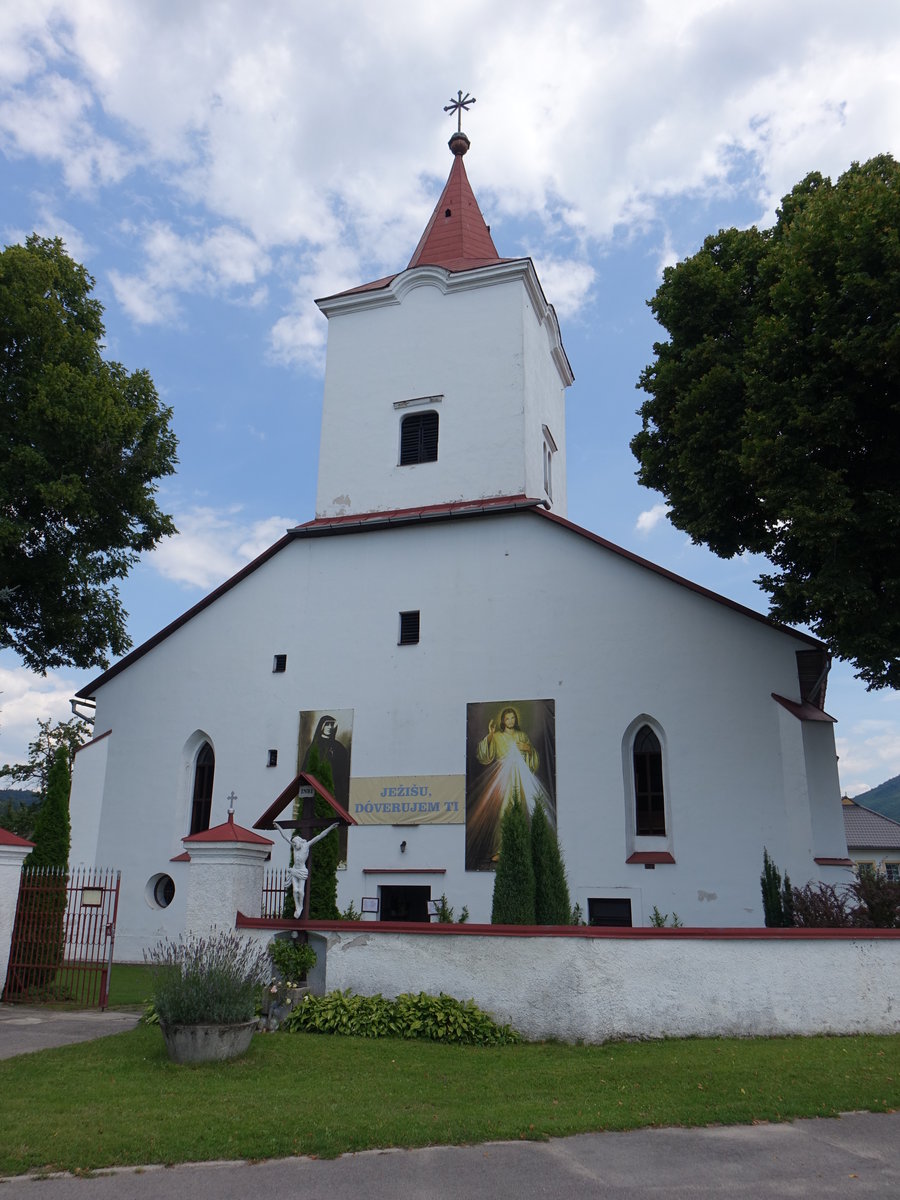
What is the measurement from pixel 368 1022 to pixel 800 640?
10.3 m

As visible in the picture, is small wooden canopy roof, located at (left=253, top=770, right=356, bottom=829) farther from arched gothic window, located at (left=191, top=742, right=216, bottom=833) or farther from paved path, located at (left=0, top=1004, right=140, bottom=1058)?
arched gothic window, located at (left=191, top=742, right=216, bottom=833)

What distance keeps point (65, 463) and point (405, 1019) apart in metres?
14.2

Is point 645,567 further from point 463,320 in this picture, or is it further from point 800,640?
point 463,320

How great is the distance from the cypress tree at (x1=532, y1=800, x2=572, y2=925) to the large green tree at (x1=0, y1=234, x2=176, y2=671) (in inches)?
458

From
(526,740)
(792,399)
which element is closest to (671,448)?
(792,399)

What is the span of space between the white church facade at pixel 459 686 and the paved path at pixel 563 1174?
9.53 meters

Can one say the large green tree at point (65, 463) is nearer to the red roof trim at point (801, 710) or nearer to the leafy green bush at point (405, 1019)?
the leafy green bush at point (405, 1019)

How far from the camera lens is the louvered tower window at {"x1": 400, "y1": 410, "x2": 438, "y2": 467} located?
22.4m

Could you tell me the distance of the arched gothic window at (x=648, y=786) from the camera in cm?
1686

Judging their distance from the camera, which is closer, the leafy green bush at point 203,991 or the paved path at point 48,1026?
the leafy green bush at point 203,991

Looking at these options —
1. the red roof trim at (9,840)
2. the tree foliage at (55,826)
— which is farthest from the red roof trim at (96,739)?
the red roof trim at (9,840)

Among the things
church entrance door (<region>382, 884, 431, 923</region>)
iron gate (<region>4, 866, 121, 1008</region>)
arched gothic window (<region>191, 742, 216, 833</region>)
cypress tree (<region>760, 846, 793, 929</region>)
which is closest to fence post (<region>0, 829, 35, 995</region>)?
iron gate (<region>4, 866, 121, 1008</region>)

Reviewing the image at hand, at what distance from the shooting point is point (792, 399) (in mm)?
13289

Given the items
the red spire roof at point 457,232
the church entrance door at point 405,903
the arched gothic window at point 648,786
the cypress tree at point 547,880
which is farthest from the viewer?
the red spire roof at point 457,232
